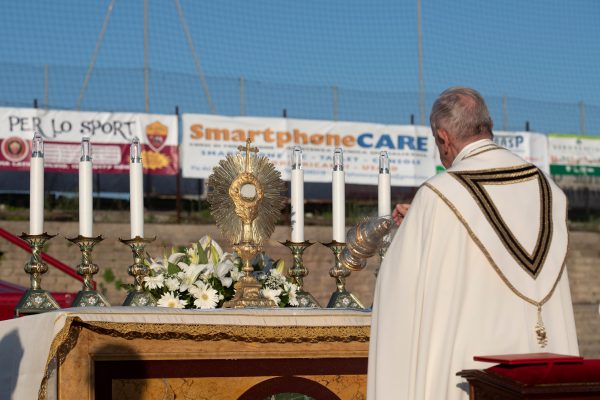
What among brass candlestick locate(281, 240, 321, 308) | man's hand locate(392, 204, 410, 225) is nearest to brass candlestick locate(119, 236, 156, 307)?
brass candlestick locate(281, 240, 321, 308)

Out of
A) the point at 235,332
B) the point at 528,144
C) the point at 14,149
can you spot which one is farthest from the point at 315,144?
the point at 235,332

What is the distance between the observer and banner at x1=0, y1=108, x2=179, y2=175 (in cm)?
2050

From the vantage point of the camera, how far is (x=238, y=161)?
5.67 meters

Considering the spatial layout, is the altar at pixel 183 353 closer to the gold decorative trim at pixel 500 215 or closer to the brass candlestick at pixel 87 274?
the brass candlestick at pixel 87 274

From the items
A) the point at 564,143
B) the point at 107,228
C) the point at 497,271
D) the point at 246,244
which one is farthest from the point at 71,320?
the point at 564,143

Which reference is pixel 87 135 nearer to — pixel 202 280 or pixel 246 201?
pixel 246 201

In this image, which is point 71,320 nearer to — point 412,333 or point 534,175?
point 412,333

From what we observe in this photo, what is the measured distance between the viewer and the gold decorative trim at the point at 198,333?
4473mm

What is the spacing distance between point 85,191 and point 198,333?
1.08 meters

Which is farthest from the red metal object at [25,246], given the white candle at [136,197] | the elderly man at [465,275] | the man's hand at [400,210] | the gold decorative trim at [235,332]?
the elderly man at [465,275]

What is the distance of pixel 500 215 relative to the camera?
4.15 metres

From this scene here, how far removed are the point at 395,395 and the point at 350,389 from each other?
1.18 meters

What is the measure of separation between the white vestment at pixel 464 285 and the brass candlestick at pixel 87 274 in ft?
5.63

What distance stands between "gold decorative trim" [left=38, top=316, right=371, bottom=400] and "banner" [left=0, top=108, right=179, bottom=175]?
52.2ft
